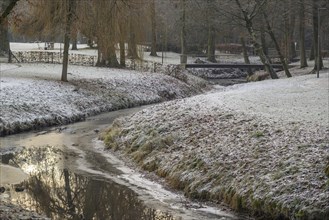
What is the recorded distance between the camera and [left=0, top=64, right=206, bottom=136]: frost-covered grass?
20891 mm

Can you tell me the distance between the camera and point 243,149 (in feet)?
39.9

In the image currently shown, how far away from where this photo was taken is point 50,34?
92.4 ft

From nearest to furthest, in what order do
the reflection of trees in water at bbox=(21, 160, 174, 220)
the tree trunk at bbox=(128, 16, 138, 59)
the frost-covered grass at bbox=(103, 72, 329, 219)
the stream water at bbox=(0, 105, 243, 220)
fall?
the frost-covered grass at bbox=(103, 72, 329, 219), the reflection of trees in water at bbox=(21, 160, 174, 220), the stream water at bbox=(0, 105, 243, 220), the tree trunk at bbox=(128, 16, 138, 59)

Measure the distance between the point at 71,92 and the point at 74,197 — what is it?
15317 mm

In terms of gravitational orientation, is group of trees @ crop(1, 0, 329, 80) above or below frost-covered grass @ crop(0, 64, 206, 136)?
above

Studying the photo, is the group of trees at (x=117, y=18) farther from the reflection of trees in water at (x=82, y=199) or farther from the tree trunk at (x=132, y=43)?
the reflection of trees in water at (x=82, y=199)

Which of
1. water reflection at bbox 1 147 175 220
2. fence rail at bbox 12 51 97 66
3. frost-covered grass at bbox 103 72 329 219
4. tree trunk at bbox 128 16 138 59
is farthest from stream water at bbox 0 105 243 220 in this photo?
fence rail at bbox 12 51 97 66

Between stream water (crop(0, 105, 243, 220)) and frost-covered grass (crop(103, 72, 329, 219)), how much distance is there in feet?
1.81

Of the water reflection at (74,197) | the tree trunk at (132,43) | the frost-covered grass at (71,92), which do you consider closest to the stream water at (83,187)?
the water reflection at (74,197)

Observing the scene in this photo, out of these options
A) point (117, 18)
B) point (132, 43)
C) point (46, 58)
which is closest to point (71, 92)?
point (117, 18)

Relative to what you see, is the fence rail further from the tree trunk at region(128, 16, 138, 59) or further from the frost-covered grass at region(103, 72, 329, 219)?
the frost-covered grass at region(103, 72, 329, 219)

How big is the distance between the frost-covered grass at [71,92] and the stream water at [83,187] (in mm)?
2887

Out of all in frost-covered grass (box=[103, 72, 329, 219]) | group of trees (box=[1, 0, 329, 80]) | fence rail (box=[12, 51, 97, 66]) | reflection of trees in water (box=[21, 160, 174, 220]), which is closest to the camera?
frost-covered grass (box=[103, 72, 329, 219])

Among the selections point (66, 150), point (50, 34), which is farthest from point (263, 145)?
point (50, 34)
